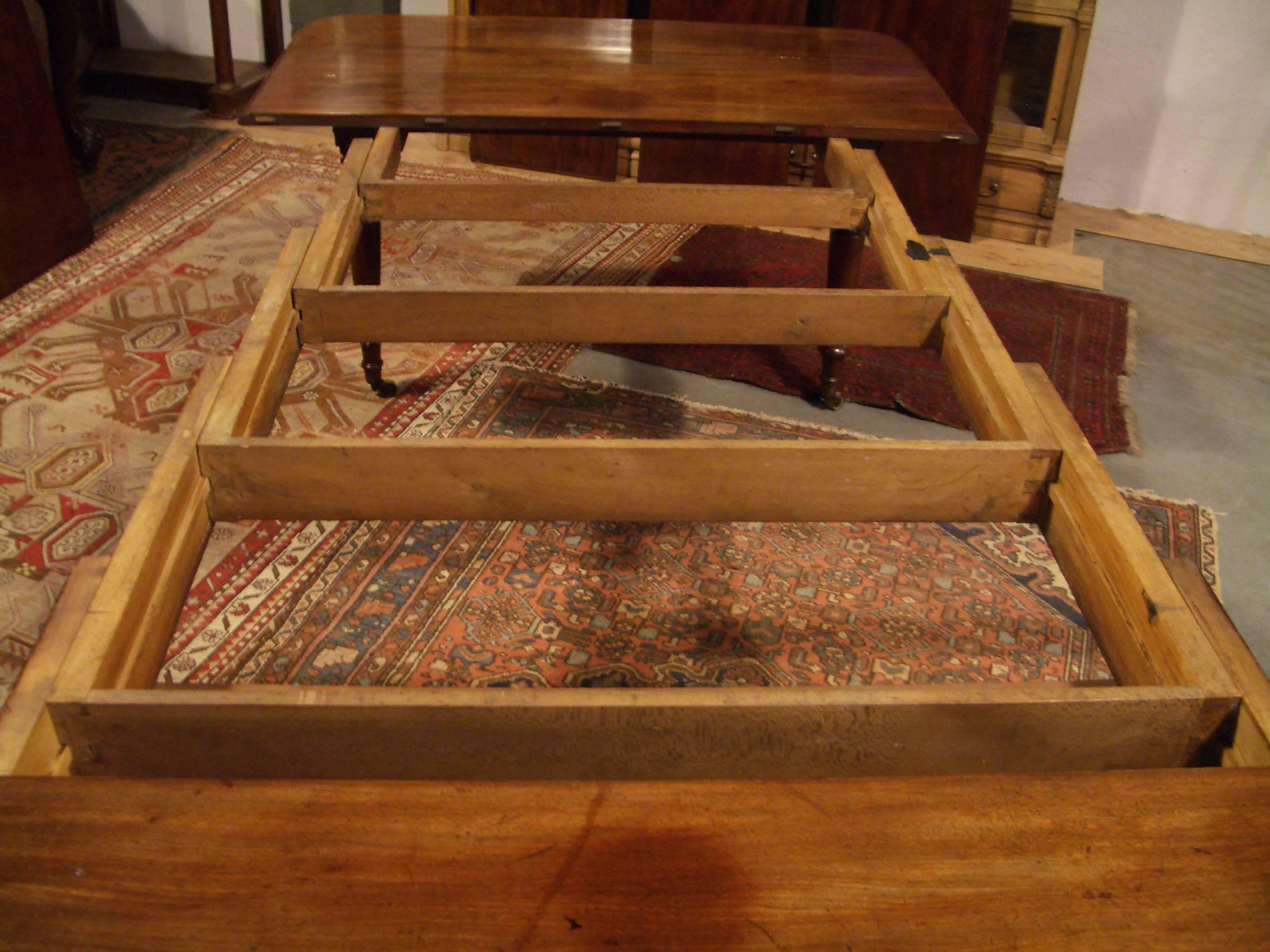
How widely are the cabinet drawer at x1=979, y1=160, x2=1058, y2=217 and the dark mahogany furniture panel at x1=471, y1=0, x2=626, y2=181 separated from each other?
1.44 meters

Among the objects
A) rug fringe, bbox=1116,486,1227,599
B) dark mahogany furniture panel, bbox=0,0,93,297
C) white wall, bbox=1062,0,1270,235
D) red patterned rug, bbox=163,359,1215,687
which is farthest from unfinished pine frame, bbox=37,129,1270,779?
white wall, bbox=1062,0,1270,235

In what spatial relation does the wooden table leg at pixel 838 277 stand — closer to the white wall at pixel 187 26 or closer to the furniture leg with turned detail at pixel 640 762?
the furniture leg with turned detail at pixel 640 762

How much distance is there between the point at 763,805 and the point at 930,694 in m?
0.22

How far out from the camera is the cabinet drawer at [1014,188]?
12.4 feet

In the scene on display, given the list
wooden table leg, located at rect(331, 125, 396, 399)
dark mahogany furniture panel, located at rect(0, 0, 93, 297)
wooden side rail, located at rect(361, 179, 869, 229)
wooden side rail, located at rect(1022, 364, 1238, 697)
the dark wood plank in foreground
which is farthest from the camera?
dark mahogany furniture panel, located at rect(0, 0, 93, 297)

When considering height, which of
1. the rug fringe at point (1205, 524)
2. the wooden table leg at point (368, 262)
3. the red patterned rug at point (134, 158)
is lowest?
the rug fringe at point (1205, 524)

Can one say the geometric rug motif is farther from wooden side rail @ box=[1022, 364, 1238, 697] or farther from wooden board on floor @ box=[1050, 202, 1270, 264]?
wooden board on floor @ box=[1050, 202, 1270, 264]

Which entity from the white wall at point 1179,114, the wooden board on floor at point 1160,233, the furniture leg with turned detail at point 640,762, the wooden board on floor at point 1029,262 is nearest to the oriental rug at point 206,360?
the furniture leg with turned detail at point 640,762

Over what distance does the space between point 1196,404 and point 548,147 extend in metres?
2.60

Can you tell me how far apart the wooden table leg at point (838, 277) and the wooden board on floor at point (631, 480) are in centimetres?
100

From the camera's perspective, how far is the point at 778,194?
6.78ft

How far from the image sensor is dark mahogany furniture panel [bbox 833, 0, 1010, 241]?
11.4 ft

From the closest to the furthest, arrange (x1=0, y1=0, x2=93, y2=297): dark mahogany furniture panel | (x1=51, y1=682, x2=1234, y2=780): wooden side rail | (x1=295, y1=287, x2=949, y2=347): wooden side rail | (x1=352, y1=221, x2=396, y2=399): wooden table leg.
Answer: (x1=51, y1=682, x2=1234, y2=780): wooden side rail
(x1=295, y1=287, x2=949, y2=347): wooden side rail
(x1=352, y1=221, x2=396, y2=399): wooden table leg
(x1=0, y1=0, x2=93, y2=297): dark mahogany furniture panel

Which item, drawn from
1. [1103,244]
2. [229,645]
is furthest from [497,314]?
[1103,244]
